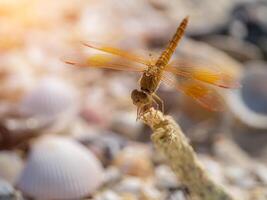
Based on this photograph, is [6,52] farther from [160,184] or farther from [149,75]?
[149,75]

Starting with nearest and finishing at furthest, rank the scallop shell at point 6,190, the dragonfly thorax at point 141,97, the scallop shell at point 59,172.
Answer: the dragonfly thorax at point 141,97
the scallop shell at point 6,190
the scallop shell at point 59,172

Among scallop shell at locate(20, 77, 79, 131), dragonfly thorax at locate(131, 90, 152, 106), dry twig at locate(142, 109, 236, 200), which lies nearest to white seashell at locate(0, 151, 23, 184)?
scallop shell at locate(20, 77, 79, 131)

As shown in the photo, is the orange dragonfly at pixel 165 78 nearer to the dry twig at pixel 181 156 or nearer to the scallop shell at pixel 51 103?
the dry twig at pixel 181 156

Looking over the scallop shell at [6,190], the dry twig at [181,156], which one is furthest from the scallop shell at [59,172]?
the dry twig at [181,156]

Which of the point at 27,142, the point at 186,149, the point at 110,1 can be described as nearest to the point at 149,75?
the point at 186,149

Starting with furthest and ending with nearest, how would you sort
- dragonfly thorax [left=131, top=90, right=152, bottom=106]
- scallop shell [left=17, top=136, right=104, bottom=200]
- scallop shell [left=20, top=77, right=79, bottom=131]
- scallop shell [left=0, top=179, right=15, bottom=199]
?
scallop shell [left=20, top=77, right=79, bottom=131]
scallop shell [left=17, top=136, right=104, bottom=200]
scallop shell [left=0, top=179, right=15, bottom=199]
dragonfly thorax [left=131, top=90, right=152, bottom=106]

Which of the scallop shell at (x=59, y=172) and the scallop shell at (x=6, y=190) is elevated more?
the scallop shell at (x=59, y=172)

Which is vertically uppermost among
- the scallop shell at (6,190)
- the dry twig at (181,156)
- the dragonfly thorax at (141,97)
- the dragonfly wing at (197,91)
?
the dragonfly wing at (197,91)

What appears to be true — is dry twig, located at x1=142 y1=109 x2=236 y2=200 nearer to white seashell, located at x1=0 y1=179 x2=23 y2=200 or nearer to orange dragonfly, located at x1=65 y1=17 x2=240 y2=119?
orange dragonfly, located at x1=65 y1=17 x2=240 y2=119

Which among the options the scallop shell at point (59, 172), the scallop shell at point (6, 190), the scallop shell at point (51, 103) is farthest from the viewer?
the scallop shell at point (51, 103)
